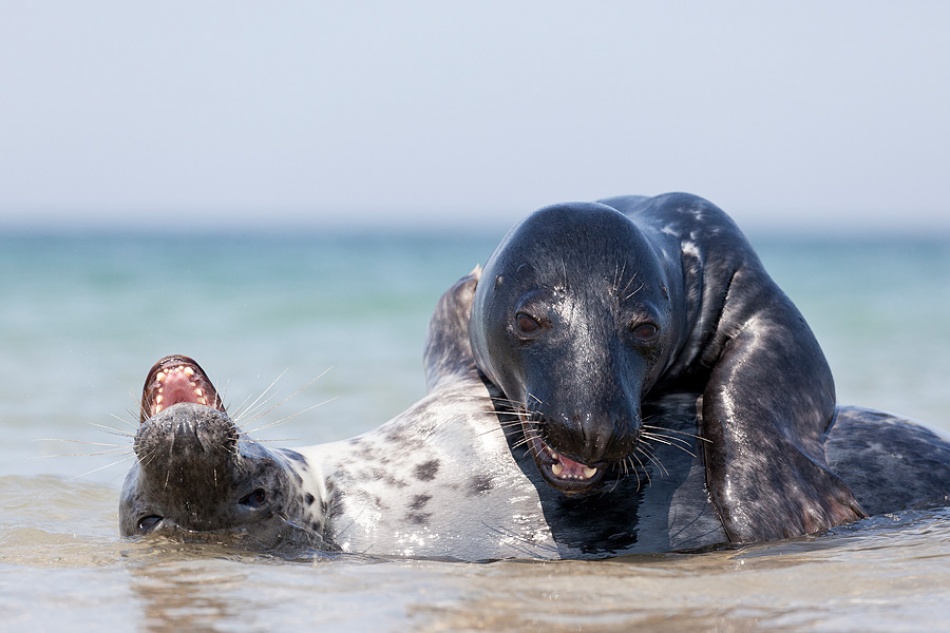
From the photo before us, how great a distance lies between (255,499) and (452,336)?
138 cm

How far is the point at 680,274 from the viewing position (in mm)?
5000

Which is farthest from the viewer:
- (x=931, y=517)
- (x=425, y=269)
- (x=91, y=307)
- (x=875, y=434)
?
(x=425, y=269)

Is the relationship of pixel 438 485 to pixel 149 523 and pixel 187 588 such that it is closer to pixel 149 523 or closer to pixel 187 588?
pixel 149 523

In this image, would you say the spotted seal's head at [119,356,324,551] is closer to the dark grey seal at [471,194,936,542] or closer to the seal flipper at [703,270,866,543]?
the dark grey seal at [471,194,936,542]

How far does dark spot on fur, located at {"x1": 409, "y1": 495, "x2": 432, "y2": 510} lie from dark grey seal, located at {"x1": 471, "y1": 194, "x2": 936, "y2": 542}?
0.48 metres

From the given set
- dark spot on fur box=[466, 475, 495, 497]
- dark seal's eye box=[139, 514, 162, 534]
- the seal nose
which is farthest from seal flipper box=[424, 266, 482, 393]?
dark seal's eye box=[139, 514, 162, 534]

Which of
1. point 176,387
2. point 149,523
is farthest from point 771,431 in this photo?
point 149,523

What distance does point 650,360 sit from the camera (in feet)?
14.8

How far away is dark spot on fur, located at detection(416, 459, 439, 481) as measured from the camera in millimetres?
4852

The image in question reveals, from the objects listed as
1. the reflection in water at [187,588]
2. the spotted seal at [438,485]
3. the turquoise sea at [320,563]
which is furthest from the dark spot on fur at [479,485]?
the reflection in water at [187,588]

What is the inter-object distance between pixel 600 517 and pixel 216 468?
138cm

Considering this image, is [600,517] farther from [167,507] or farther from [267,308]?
[267,308]

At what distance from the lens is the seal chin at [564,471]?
4.17 m

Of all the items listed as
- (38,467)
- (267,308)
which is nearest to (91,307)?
(267,308)
